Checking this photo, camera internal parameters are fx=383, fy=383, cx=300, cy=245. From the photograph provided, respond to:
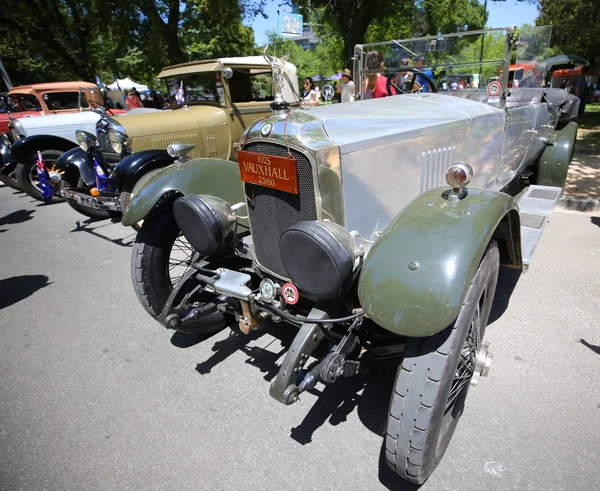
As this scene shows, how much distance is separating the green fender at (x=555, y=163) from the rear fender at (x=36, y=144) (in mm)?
8421

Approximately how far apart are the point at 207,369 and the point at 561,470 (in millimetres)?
2059

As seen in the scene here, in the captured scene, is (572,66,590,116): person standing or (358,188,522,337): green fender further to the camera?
(572,66,590,116): person standing

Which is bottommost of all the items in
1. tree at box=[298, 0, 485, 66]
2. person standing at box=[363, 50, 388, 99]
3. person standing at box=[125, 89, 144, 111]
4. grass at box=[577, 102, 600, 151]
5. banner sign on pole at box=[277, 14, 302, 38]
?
grass at box=[577, 102, 600, 151]

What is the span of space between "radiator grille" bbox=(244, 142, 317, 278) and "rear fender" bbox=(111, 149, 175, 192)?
9.64 feet

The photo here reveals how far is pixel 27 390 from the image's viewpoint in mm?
2574

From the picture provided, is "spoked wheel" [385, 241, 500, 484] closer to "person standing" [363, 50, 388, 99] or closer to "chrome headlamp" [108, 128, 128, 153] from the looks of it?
"person standing" [363, 50, 388, 99]

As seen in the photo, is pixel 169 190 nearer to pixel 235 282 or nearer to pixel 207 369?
pixel 235 282

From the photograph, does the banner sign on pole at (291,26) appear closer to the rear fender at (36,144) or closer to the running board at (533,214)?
the running board at (533,214)

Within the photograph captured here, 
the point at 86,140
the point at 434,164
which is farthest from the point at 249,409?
the point at 86,140

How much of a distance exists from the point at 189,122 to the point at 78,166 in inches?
71.0

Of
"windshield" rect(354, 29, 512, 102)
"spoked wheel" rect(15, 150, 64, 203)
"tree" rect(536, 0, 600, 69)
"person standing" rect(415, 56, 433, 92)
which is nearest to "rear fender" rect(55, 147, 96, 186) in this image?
"spoked wheel" rect(15, 150, 64, 203)

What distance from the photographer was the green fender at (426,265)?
1.46m

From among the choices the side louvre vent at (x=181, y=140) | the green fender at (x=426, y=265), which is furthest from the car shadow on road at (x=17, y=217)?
the green fender at (x=426, y=265)

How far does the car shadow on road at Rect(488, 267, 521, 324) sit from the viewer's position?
3.02 m
